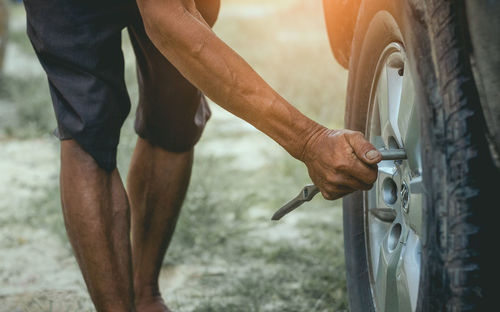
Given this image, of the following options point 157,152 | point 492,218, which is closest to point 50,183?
point 157,152

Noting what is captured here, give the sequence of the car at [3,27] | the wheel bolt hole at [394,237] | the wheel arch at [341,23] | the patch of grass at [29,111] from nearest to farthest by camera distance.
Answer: the wheel bolt hole at [394,237], the wheel arch at [341,23], the patch of grass at [29,111], the car at [3,27]

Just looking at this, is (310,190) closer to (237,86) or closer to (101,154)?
(237,86)

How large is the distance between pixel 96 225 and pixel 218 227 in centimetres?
165

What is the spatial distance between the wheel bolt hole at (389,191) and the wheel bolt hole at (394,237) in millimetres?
78

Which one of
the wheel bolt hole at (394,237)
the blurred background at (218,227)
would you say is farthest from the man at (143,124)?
the blurred background at (218,227)

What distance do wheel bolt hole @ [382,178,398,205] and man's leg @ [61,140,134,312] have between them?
0.78 metres

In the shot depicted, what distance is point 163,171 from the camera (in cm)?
254

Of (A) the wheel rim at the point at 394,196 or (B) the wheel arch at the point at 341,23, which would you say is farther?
(B) the wheel arch at the point at 341,23

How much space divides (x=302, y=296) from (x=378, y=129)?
104 centimetres

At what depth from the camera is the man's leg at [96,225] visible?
2.01m

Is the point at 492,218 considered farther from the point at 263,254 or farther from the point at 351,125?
the point at 263,254

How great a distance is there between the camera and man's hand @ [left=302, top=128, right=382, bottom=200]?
1.58m

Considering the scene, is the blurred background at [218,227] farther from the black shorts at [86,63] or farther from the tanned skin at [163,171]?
the black shorts at [86,63]

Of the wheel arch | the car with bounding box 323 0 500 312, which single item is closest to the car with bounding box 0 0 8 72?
the wheel arch
